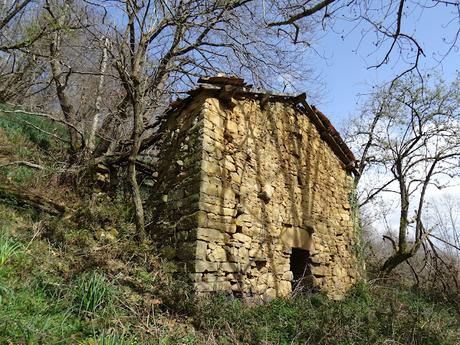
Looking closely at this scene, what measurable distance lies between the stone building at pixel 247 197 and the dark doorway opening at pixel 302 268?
2 cm

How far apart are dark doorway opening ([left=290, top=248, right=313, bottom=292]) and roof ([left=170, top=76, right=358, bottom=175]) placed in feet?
9.30

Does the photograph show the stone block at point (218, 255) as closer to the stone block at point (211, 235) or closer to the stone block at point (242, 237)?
the stone block at point (211, 235)

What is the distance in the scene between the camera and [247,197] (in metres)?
5.74

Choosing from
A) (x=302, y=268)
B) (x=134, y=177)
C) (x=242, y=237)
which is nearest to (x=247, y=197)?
(x=242, y=237)

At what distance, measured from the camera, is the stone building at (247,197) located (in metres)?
5.05

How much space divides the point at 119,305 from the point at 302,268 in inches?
158

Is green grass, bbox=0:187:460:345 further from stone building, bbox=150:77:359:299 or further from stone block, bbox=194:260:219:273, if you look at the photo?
stone building, bbox=150:77:359:299

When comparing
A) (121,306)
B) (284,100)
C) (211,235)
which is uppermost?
(284,100)

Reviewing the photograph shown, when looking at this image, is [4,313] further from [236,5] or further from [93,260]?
[236,5]

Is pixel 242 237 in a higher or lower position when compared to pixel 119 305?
higher

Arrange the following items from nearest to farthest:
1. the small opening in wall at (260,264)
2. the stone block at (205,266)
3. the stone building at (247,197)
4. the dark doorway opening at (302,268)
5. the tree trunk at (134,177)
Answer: the stone block at (205,266)
the stone building at (247,197)
the tree trunk at (134,177)
the small opening in wall at (260,264)
the dark doorway opening at (302,268)

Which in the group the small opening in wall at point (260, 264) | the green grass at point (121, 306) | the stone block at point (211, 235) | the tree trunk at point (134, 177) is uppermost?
the tree trunk at point (134, 177)

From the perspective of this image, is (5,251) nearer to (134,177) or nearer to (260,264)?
(134,177)

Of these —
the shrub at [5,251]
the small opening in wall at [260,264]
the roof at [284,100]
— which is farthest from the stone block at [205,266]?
the roof at [284,100]
